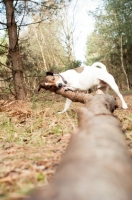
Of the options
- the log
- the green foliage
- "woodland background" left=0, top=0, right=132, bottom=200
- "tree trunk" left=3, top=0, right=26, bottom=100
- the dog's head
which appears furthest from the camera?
the green foliage

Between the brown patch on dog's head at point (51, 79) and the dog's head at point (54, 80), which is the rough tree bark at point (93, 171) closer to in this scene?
the dog's head at point (54, 80)

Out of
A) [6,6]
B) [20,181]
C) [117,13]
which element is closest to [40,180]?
[20,181]

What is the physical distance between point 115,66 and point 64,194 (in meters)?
29.2

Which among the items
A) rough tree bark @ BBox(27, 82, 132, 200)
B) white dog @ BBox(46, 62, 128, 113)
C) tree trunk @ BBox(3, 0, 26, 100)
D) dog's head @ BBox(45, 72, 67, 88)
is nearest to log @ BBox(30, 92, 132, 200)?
rough tree bark @ BBox(27, 82, 132, 200)

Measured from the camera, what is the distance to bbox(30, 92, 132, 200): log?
2.27ft

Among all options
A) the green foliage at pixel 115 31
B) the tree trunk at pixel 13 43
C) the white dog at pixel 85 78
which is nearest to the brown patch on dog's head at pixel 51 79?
the white dog at pixel 85 78

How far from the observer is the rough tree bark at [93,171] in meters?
0.69

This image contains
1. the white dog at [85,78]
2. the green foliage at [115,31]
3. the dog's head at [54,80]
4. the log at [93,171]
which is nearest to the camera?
the log at [93,171]

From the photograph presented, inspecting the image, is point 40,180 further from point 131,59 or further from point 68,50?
point 131,59

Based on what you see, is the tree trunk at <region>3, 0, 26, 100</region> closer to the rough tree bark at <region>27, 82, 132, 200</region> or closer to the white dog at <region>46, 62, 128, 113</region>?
the white dog at <region>46, 62, 128, 113</region>

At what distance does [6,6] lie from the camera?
7.79 metres

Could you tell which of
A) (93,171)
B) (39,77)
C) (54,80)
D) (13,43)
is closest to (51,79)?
(54,80)

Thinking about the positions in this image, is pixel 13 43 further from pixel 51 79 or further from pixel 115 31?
pixel 115 31

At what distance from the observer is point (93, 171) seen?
819 millimetres
